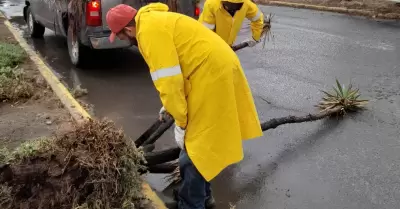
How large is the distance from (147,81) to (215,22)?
2.44m

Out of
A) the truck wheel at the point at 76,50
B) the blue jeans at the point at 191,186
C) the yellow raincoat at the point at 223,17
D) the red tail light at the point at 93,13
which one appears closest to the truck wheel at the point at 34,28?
the truck wheel at the point at 76,50

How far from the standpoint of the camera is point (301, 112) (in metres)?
5.99

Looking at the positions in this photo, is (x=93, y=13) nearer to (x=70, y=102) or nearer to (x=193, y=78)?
(x=70, y=102)

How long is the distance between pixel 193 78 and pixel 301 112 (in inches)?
129

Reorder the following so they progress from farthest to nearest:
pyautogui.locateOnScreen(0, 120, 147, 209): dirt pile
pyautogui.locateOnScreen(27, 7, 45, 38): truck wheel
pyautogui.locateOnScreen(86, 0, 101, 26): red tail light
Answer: pyautogui.locateOnScreen(27, 7, 45, 38): truck wheel → pyautogui.locateOnScreen(86, 0, 101, 26): red tail light → pyautogui.locateOnScreen(0, 120, 147, 209): dirt pile

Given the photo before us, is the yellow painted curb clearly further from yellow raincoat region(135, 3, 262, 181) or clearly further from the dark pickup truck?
yellow raincoat region(135, 3, 262, 181)

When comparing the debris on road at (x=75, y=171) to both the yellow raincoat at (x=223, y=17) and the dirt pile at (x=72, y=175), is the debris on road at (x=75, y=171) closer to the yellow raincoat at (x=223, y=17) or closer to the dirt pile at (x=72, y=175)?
the dirt pile at (x=72, y=175)

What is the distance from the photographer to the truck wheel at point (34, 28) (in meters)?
10.3

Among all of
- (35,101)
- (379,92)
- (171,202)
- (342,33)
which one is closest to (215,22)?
(171,202)

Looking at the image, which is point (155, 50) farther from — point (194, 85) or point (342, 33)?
point (342, 33)

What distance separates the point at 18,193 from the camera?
3229mm

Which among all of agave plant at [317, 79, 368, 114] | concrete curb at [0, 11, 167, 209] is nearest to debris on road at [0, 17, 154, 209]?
concrete curb at [0, 11, 167, 209]

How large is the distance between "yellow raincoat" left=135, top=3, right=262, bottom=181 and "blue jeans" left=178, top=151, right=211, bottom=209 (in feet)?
0.52

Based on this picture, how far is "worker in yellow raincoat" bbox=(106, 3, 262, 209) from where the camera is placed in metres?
2.89
